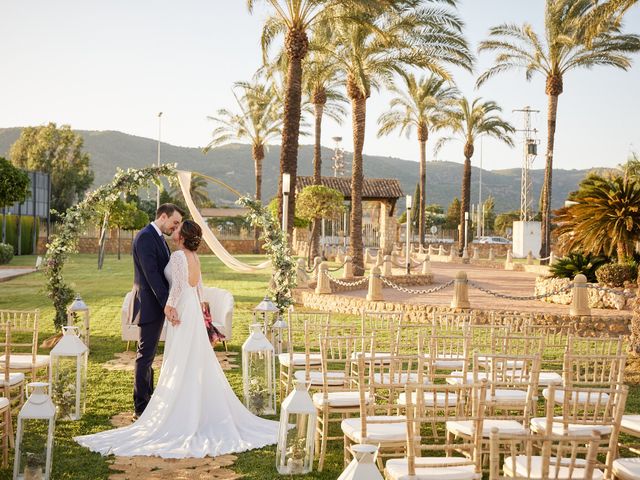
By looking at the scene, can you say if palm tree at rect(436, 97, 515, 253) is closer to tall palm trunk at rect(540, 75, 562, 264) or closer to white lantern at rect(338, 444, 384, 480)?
tall palm trunk at rect(540, 75, 562, 264)

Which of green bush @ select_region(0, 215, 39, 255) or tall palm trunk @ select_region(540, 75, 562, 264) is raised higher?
tall palm trunk @ select_region(540, 75, 562, 264)

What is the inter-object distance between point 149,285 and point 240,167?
12507 cm

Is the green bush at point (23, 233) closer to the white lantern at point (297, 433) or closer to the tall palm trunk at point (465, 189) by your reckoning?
the tall palm trunk at point (465, 189)

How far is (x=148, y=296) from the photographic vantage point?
7383 millimetres

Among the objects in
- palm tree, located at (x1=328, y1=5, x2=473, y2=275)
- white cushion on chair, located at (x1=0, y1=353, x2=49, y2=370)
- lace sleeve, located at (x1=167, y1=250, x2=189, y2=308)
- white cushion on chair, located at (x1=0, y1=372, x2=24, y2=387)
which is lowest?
white cushion on chair, located at (x1=0, y1=353, x2=49, y2=370)

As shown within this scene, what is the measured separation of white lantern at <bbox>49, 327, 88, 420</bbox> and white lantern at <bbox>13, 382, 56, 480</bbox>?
2.03 metres

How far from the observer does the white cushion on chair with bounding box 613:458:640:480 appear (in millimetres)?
4383

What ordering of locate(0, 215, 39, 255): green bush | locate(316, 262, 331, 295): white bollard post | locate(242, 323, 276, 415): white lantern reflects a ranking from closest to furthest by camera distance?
locate(242, 323, 276, 415): white lantern, locate(316, 262, 331, 295): white bollard post, locate(0, 215, 39, 255): green bush

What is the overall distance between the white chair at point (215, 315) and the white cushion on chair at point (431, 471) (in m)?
7.44

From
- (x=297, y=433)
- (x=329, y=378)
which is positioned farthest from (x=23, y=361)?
(x=297, y=433)

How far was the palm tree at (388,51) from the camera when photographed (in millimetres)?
23359

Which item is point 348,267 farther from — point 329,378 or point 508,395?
point 508,395

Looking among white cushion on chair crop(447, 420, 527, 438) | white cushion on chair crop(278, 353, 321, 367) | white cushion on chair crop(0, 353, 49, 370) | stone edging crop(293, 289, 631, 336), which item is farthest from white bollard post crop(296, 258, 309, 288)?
white cushion on chair crop(447, 420, 527, 438)

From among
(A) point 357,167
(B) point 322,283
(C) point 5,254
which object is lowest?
(C) point 5,254
